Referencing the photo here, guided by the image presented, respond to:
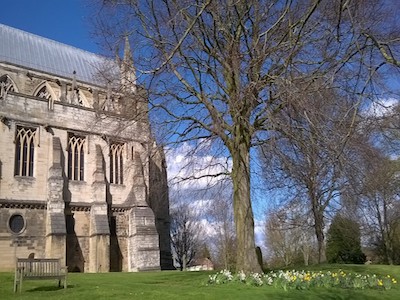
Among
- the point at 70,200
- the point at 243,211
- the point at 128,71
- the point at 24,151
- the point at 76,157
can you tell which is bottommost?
the point at 243,211

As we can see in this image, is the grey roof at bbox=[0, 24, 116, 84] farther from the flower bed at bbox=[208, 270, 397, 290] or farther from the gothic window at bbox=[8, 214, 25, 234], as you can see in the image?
the flower bed at bbox=[208, 270, 397, 290]

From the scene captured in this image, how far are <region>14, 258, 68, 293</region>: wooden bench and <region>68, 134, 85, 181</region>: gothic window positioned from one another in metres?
14.9

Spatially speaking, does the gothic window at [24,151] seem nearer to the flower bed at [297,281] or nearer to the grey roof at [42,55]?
the grey roof at [42,55]

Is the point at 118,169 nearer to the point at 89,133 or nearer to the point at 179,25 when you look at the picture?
the point at 89,133

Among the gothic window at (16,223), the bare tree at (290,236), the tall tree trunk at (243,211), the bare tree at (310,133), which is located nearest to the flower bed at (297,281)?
the tall tree trunk at (243,211)

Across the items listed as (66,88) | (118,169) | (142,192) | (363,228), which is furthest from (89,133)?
(363,228)

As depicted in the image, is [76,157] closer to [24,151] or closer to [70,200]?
[70,200]

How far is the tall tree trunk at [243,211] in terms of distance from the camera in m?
11.3

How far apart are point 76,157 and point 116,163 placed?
276cm

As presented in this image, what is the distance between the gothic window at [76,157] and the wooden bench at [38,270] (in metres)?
14.9

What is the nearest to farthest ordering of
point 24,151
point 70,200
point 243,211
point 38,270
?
point 38,270, point 243,211, point 24,151, point 70,200

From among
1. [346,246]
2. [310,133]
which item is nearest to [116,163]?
[346,246]

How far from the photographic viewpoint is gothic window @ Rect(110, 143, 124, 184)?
90.5ft

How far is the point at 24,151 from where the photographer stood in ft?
79.3
